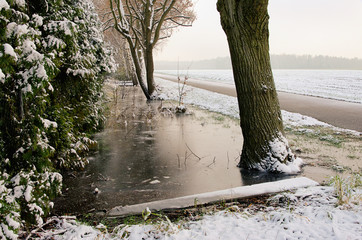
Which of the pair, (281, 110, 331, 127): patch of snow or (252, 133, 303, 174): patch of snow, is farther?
(281, 110, 331, 127): patch of snow

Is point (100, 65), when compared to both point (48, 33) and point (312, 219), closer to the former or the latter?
point (48, 33)

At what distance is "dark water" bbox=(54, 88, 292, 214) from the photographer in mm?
4367

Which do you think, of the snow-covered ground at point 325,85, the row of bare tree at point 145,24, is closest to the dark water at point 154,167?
the snow-covered ground at point 325,85

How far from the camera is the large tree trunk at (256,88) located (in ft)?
16.4

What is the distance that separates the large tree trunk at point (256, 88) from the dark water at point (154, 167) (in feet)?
1.45

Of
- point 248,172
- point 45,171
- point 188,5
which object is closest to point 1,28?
point 45,171

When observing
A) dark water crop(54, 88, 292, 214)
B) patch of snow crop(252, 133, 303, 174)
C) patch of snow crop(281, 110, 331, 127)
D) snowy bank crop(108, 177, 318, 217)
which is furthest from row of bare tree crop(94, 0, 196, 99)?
snowy bank crop(108, 177, 318, 217)

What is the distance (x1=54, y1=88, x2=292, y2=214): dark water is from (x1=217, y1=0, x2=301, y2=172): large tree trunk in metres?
0.44

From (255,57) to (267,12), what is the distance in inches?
→ 32.5

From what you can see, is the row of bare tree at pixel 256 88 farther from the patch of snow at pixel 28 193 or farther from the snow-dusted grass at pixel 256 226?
the patch of snow at pixel 28 193

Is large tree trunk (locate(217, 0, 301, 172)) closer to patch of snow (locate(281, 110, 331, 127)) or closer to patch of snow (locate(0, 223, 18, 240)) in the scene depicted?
patch of snow (locate(0, 223, 18, 240))

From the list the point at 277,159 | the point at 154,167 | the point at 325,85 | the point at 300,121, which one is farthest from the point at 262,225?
the point at 325,85

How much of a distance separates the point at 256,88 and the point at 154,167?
Result: 2.55 metres

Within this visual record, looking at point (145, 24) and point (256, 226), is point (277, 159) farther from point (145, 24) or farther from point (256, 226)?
point (145, 24)
